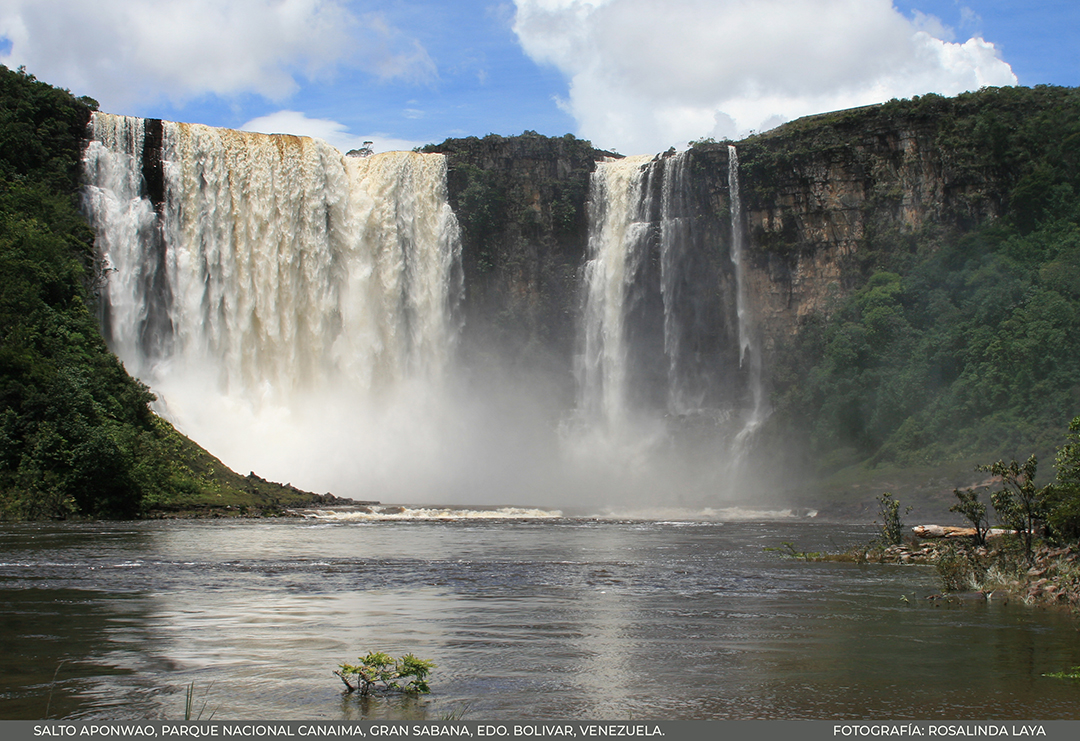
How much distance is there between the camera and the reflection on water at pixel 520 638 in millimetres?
7180

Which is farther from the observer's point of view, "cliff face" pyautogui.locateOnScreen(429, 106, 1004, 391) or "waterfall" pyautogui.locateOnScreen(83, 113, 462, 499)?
"cliff face" pyautogui.locateOnScreen(429, 106, 1004, 391)

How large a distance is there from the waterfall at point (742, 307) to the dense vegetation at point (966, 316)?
2235 millimetres

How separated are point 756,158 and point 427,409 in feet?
83.9

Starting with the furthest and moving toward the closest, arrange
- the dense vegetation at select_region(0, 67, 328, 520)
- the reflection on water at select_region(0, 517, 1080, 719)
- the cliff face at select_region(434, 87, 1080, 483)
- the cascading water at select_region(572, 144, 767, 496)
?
the cascading water at select_region(572, 144, 767, 496)
the cliff face at select_region(434, 87, 1080, 483)
the dense vegetation at select_region(0, 67, 328, 520)
the reflection on water at select_region(0, 517, 1080, 719)

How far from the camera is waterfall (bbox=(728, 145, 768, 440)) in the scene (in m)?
61.0

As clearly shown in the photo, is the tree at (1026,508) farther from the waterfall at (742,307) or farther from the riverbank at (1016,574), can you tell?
the waterfall at (742,307)

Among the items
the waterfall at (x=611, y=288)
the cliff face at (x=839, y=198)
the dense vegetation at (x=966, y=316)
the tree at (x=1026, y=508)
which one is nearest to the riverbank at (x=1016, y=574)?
the tree at (x=1026, y=508)

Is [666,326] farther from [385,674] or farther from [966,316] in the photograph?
[385,674]

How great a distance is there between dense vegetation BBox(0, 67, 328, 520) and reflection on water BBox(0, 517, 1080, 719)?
559 inches

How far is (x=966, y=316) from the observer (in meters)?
53.0

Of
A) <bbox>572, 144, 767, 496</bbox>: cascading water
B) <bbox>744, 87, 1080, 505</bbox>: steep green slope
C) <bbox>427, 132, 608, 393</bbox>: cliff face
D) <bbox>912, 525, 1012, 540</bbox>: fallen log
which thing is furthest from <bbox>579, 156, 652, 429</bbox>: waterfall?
<bbox>912, 525, 1012, 540</bbox>: fallen log

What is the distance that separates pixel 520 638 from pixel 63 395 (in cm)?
2932

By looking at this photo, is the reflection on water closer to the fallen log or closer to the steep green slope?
the fallen log

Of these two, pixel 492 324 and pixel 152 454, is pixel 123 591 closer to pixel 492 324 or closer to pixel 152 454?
pixel 152 454
